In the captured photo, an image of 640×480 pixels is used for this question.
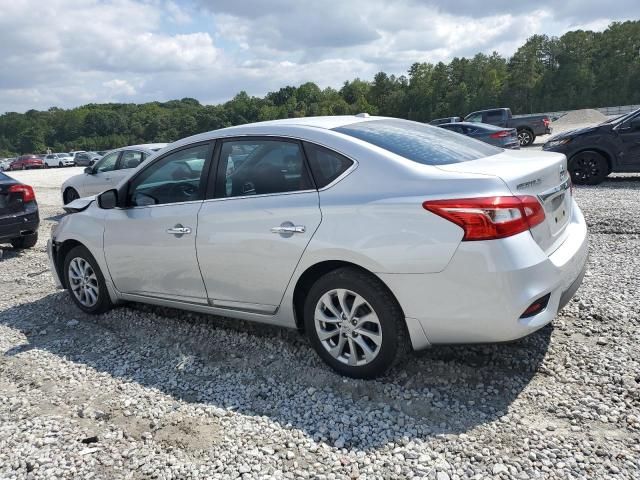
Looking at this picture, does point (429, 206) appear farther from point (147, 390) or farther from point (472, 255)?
point (147, 390)

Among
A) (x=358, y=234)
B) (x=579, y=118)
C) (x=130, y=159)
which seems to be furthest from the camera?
(x=579, y=118)

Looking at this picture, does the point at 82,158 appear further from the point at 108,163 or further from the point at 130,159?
the point at 130,159

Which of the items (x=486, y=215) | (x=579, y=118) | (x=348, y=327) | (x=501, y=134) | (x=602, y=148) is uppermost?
(x=486, y=215)

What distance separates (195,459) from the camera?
2881mm

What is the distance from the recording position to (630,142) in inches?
407

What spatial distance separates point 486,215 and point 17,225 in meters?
7.66

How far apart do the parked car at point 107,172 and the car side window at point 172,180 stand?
7671mm

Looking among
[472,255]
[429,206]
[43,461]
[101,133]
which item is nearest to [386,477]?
[472,255]

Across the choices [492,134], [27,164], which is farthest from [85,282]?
[27,164]

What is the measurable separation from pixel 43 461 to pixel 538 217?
3142 mm

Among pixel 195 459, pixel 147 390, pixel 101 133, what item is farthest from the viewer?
pixel 101 133

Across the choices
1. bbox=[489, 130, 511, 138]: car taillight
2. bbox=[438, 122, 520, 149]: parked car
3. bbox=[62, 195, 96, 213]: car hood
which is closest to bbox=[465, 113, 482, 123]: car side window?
bbox=[438, 122, 520, 149]: parked car

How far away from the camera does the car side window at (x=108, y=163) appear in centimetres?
1234

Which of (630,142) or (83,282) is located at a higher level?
(630,142)
